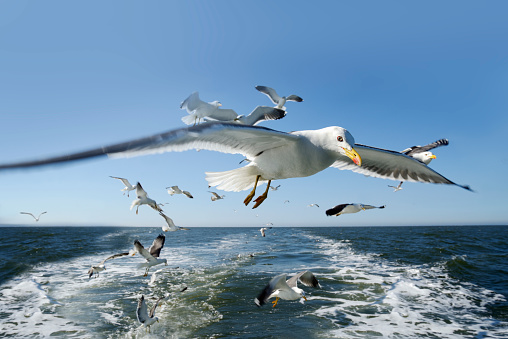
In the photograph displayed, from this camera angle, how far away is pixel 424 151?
7.03m

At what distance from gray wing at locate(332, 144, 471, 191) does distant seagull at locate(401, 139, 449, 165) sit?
0.31m

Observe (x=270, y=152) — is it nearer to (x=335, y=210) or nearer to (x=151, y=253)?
(x=335, y=210)

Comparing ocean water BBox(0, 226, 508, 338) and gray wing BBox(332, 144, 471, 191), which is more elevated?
gray wing BBox(332, 144, 471, 191)

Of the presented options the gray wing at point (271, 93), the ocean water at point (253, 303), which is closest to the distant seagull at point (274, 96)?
the gray wing at point (271, 93)

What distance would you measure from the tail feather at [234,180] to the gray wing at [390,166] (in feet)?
5.56

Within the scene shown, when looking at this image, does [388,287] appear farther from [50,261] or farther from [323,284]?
[50,261]

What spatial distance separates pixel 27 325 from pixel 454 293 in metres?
11.2

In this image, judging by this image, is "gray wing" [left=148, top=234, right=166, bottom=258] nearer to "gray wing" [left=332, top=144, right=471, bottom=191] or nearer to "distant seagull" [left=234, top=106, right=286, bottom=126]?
"distant seagull" [left=234, top=106, right=286, bottom=126]

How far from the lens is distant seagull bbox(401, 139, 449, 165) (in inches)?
258

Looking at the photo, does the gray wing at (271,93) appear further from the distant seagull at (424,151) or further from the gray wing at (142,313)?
the gray wing at (142,313)

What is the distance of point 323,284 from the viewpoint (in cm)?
1107

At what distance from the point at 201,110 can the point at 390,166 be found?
4544mm

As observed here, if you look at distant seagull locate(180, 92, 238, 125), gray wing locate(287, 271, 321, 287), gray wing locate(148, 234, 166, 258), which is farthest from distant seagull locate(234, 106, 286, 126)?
gray wing locate(287, 271, 321, 287)

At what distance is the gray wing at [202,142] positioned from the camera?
2817 mm
